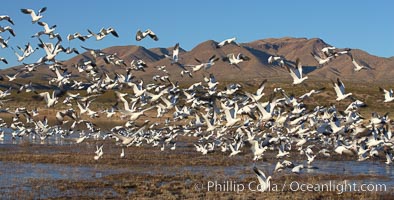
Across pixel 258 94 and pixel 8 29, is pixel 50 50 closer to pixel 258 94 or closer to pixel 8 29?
pixel 8 29

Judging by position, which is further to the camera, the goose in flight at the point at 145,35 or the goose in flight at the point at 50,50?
the goose in flight at the point at 50,50

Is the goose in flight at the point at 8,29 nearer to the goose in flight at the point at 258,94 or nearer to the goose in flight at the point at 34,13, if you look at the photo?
the goose in flight at the point at 34,13

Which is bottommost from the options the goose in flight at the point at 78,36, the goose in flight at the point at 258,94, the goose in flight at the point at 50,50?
the goose in flight at the point at 258,94

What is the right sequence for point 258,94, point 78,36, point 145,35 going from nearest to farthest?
point 258,94 < point 145,35 < point 78,36

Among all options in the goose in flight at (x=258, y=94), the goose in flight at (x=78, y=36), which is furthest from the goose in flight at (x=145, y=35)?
the goose in flight at (x=258, y=94)

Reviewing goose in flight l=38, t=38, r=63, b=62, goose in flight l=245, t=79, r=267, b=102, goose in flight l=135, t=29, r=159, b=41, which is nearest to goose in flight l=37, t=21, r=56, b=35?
goose in flight l=38, t=38, r=63, b=62

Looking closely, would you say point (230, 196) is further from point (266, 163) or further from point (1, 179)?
point (266, 163)

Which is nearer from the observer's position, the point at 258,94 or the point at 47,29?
the point at 258,94

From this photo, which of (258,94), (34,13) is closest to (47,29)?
(34,13)

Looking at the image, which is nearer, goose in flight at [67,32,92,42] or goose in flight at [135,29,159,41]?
goose in flight at [135,29,159,41]

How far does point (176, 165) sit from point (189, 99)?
3.90m

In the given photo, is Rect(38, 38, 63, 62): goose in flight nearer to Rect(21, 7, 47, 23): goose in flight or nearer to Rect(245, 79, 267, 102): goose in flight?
Rect(21, 7, 47, 23): goose in flight

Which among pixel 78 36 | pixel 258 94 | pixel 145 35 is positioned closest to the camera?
pixel 258 94

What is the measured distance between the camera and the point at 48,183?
84.6 feet
